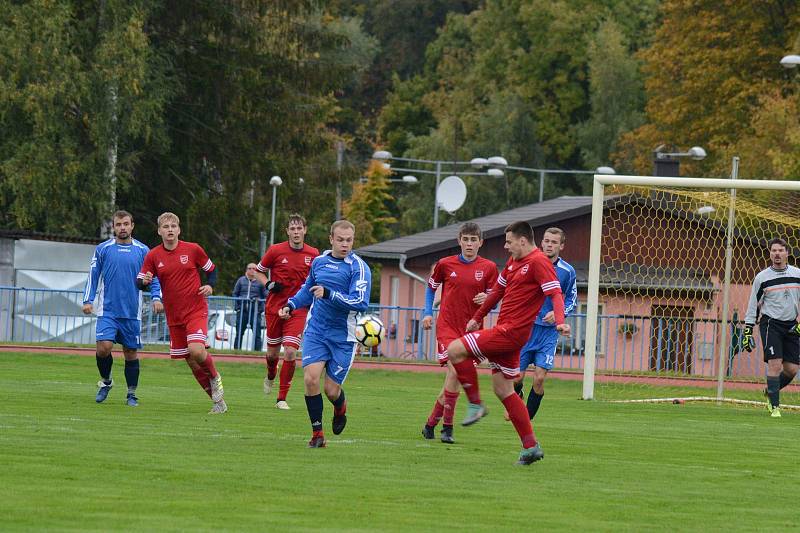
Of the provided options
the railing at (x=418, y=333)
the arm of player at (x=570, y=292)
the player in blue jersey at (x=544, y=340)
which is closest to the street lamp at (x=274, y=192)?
the railing at (x=418, y=333)

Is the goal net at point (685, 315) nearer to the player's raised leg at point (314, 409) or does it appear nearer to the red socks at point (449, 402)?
the red socks at point (449, 402)

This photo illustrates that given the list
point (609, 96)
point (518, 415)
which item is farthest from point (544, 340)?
point (609, 96)

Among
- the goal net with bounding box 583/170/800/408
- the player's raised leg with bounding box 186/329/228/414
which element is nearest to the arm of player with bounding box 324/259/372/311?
the player's raised leg with bounding box 186/329/228/414

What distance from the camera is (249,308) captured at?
31.0 metres

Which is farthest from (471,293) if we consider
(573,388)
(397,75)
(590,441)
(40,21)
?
(397,75)

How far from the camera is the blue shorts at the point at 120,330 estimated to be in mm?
17422

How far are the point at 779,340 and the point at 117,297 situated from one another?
28.8ft

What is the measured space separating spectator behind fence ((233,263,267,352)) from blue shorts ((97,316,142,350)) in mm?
12784

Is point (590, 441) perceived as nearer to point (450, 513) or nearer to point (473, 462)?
point (473, 462)

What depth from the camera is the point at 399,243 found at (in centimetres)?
4850

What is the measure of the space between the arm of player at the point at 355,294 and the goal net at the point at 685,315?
9943mm

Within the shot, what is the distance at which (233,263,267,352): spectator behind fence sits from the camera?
30.9 m

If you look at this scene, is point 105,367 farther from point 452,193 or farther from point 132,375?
point 452,193

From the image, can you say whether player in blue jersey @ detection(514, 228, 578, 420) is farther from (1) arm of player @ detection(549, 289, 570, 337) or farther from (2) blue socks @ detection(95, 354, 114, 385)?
(2) blue socks @ detection(95, 354, 114, 385)
